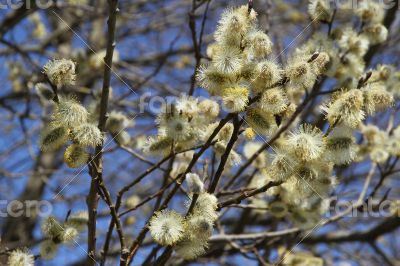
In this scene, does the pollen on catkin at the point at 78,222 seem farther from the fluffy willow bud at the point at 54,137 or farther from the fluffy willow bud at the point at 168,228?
the fluffy willow bud at the point at 168,228

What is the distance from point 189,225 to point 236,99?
47 cm

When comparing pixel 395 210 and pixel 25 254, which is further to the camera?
pixel 395 210

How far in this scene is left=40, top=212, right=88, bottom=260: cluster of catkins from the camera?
230 centimetres

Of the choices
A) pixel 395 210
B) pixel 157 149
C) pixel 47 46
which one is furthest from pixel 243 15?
pixel 47 46

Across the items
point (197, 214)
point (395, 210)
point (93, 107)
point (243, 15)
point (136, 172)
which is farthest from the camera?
point (136, 172)

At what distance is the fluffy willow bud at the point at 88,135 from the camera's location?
6.70ft

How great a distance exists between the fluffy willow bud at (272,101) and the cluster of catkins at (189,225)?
0.36 m

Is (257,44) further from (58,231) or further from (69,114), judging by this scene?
(58,231)

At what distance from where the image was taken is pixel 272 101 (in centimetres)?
202

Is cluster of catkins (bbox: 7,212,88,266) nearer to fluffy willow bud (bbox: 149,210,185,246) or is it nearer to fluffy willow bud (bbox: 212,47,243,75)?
fluffy willow bud (bbox: 149,210,185,246)

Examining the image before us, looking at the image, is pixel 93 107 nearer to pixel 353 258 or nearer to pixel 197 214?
pixel 197 214

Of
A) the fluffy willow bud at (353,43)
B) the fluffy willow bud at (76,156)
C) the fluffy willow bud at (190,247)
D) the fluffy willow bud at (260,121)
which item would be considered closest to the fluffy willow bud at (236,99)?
the fluffy willow bud at (260,121)

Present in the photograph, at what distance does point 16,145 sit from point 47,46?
1.33 metres

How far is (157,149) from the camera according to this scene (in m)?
2.36
